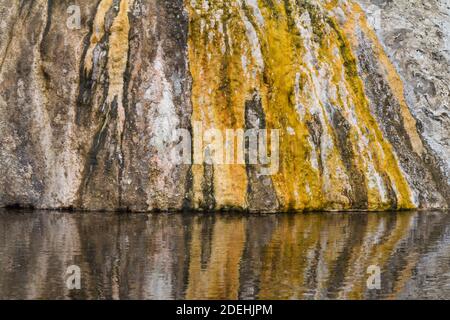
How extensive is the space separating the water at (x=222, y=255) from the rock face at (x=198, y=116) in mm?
1696

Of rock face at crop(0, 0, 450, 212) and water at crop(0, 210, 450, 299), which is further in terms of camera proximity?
rock face at crop(0, 0, 450, 212)

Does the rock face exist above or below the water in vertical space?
above

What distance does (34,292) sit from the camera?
21.1 metres

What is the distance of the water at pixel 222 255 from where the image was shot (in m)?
21.9

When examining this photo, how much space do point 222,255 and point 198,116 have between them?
12322mm

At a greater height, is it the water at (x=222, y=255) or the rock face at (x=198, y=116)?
the rock face at (x=198, y=116)

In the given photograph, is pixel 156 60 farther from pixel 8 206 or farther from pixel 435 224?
pixel 435 224

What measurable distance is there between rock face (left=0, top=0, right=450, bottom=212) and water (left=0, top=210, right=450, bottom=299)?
1696mm

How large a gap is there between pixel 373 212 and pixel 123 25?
11.8 m

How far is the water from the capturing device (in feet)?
71.8

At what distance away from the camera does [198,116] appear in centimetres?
3822

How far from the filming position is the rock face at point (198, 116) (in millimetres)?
37344

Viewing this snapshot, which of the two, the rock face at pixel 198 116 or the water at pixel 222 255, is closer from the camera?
the water at pixel 222 255

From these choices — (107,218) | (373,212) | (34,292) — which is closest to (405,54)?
(373,212)
